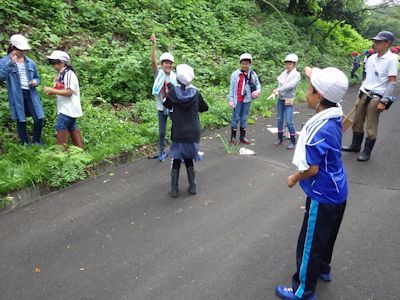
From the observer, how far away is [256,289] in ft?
10.6

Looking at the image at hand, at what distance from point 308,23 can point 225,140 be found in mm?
15865

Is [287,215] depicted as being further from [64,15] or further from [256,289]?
[64,15]

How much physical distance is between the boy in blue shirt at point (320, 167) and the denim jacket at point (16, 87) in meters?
4.68

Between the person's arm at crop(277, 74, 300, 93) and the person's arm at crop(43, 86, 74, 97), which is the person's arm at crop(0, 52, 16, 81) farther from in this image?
the person's arm at crop(277, 74, 300, 93)

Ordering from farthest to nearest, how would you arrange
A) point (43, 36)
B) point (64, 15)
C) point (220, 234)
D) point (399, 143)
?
point (64, 15)
point (43, 36)
point (399, 143)
point (220, 234)

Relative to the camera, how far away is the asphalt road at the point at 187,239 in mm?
3275

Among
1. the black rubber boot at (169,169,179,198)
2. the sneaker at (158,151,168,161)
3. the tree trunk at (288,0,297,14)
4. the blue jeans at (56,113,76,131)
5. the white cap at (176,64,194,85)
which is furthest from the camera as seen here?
the tree trunk at (288,0,297,14)

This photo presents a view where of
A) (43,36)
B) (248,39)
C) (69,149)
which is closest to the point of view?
(69,149)

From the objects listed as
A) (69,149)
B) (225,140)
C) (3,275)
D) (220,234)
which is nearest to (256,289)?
A: (220,234)

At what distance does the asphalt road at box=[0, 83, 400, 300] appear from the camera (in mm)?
3275

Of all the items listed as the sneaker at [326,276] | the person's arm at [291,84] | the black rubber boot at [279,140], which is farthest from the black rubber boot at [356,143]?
the sneaker at [326,276]

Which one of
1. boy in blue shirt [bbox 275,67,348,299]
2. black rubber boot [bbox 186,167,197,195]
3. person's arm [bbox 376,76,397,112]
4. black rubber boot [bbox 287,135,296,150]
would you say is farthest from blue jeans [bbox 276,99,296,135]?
boy in blue shirt [bbox 275,67,348,299]

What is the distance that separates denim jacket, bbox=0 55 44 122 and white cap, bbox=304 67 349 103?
4.79m

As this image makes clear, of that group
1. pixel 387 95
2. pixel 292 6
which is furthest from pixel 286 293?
pixel 292 6
